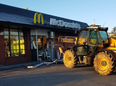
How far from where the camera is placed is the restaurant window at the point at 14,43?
1295cm

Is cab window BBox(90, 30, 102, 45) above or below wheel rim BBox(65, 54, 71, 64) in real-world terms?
above

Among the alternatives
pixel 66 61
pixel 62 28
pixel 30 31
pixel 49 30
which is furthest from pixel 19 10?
pixel 66 61

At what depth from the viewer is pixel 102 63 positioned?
7637 millimetres

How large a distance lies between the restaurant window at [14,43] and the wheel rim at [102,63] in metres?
8.57

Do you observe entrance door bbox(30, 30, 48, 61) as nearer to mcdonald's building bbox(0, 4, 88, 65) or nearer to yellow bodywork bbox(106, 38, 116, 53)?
mcdonald's building bbox(0, 4, 88, 65)

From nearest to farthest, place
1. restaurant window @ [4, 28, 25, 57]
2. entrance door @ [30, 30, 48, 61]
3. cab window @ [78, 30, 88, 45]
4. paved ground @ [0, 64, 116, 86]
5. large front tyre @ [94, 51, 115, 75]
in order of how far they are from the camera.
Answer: paved ground @ [0, 64, 116, 86] < large front tyre @ [94, 51, 115, 75] < cab window @ [78, 30, 88, 45] < restaurant window @ [4, 28, 25, 57] < entrance door @ [30, 30, 48, 61]

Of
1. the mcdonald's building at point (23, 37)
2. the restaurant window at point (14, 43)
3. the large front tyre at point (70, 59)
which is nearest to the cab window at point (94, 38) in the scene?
the large front tyre at point (70, 59)

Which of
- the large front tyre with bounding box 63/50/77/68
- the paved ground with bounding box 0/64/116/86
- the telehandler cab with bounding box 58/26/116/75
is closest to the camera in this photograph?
the paved ground with bounding box 0/64/116/86

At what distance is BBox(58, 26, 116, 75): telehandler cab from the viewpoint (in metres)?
7.40

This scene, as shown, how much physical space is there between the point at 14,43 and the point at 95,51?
815 cm

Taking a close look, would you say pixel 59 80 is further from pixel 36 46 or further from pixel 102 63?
pixel 36 46

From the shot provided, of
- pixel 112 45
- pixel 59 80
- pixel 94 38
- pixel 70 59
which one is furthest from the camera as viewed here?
pixel 70 59

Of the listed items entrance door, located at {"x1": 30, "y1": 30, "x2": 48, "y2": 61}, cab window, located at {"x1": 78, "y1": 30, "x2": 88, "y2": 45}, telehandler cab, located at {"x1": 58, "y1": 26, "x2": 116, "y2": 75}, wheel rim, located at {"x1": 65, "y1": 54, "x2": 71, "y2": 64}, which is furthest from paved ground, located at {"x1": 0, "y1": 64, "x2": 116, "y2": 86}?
entrance door, located at {"x1": 30, "y1": 30, "x2": 48, "y2": 61}

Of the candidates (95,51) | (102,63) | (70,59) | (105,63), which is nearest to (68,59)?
(70,59)
